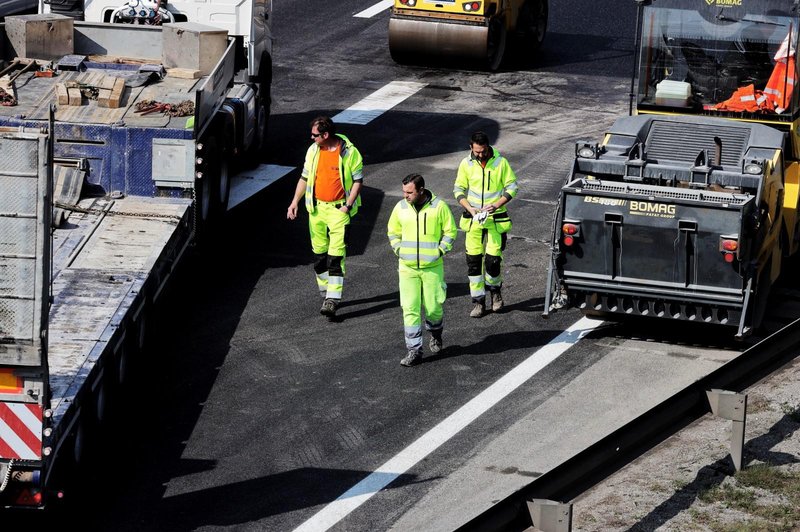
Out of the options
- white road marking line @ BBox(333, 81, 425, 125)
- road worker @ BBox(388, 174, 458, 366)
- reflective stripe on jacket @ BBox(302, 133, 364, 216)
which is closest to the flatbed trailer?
reflective stripe on jacket @ BBox(302, 133, 364, 216)

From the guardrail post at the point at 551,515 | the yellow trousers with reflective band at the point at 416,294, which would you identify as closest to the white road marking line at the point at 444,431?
the yellow trousers with reflective band at the point at 416,294

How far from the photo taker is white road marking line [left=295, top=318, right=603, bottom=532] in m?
10.2

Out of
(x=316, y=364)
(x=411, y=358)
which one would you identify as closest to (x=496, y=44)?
(x=411, y=358)

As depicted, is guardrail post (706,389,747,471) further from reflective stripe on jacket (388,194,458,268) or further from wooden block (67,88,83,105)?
wooden block (67,88,83,105)

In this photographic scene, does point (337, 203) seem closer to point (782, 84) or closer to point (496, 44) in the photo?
point (782, 84)

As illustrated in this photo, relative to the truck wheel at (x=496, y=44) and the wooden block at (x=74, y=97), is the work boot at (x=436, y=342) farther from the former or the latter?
the truck wheel at (x=496, y=44)

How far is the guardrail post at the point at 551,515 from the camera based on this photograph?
8.38 m

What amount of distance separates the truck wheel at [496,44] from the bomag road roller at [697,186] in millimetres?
8879

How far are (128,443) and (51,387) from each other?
1.48 m

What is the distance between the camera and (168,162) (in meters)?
14.4

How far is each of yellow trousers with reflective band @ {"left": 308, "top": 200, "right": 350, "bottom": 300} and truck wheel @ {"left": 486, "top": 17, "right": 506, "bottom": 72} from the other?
1042cm

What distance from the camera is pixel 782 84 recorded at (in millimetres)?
14617

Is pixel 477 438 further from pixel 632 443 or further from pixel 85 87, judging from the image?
pixel 85 87

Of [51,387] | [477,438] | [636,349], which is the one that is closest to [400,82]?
[636,349]
